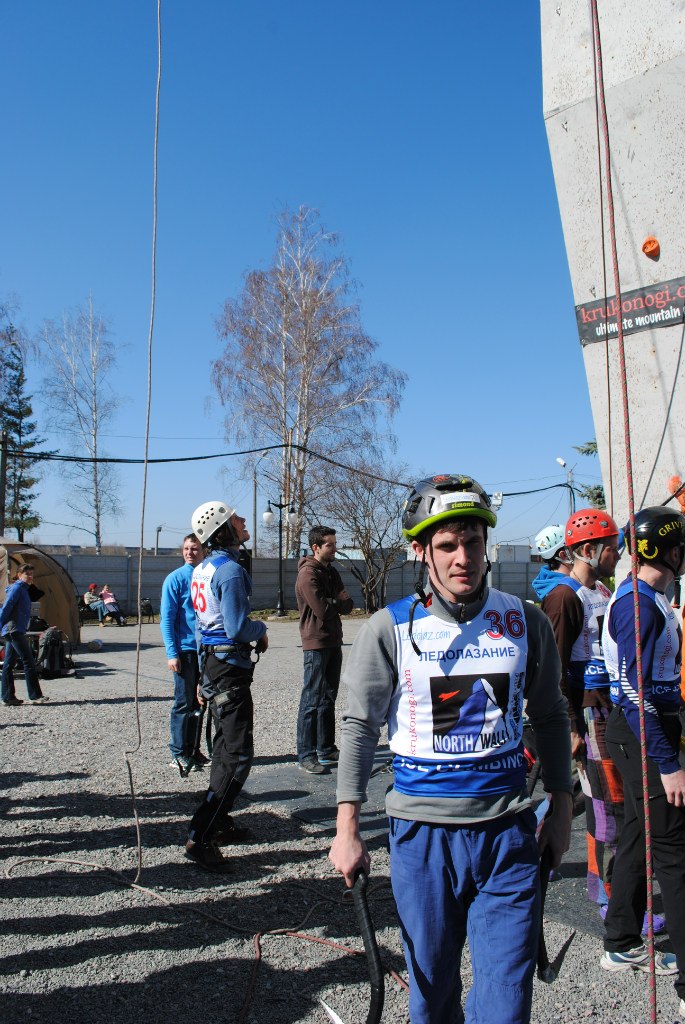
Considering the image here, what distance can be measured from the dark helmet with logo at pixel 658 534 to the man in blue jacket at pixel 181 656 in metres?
4.55

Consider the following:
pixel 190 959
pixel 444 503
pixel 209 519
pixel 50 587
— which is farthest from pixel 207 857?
pixel 50 587

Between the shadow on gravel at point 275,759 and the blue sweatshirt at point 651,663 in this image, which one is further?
the shadow on gravel at point 275,759

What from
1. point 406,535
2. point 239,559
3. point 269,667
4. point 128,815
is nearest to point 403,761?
point 406,535

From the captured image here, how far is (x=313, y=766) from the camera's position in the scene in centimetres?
→ 709

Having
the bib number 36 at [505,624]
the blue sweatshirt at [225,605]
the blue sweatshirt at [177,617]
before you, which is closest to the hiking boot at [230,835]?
the blue sweatshirt at [225,605]

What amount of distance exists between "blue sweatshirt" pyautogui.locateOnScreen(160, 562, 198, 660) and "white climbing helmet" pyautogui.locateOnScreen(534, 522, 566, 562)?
311 centimetres

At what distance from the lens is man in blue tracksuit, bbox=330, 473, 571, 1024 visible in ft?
7.13

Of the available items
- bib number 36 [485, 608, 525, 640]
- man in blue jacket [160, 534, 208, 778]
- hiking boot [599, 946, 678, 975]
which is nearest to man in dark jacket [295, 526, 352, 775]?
man in blue jacket [160, 534, 208, 778]

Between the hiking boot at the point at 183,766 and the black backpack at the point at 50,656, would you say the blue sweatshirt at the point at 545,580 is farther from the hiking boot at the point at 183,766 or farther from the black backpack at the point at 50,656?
the black backpack at the point at 50,656

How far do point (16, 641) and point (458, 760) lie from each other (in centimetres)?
1043

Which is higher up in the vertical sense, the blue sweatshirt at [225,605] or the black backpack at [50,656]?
the blue sweatshirt at [225,605]

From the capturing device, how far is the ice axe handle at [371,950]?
6.79 ft

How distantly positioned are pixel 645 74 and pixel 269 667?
11.8 metres

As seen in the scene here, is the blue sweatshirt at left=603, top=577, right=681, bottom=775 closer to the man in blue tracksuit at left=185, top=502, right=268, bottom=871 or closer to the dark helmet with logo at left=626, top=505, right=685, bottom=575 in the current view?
the dark helmet with logo at left=626, top=505, right=685, bottom=575
